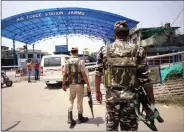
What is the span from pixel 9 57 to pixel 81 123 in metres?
33.3

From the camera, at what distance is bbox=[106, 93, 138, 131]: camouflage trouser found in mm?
2607

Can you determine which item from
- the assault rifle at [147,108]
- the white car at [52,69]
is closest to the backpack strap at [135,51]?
the assault rifle at [147,108]

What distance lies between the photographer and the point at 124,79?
266 cm

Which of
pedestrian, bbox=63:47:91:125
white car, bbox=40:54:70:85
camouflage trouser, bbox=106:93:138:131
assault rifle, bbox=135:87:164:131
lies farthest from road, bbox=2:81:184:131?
white car, bbox=40:54:70:85

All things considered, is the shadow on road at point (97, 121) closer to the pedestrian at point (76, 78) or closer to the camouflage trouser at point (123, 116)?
the pedestrian at point (76, 78)

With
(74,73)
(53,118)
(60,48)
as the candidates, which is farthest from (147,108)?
(60,48)

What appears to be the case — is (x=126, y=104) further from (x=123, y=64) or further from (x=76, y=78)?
(x=76, y=78)

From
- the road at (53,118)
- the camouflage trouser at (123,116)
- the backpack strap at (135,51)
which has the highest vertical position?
the backpack strap at (135,51)

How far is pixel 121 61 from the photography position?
2646mm

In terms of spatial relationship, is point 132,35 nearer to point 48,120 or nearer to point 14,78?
point 14,78

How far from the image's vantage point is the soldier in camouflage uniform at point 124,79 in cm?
262

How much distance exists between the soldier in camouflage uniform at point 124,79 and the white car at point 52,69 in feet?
25.2

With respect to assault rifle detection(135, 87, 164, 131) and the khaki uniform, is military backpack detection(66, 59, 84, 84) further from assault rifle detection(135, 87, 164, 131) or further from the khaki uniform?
assault rifle detection(135, 87, 164, 131)

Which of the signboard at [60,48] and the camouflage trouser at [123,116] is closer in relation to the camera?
the camouflage trouser at [123,116]
